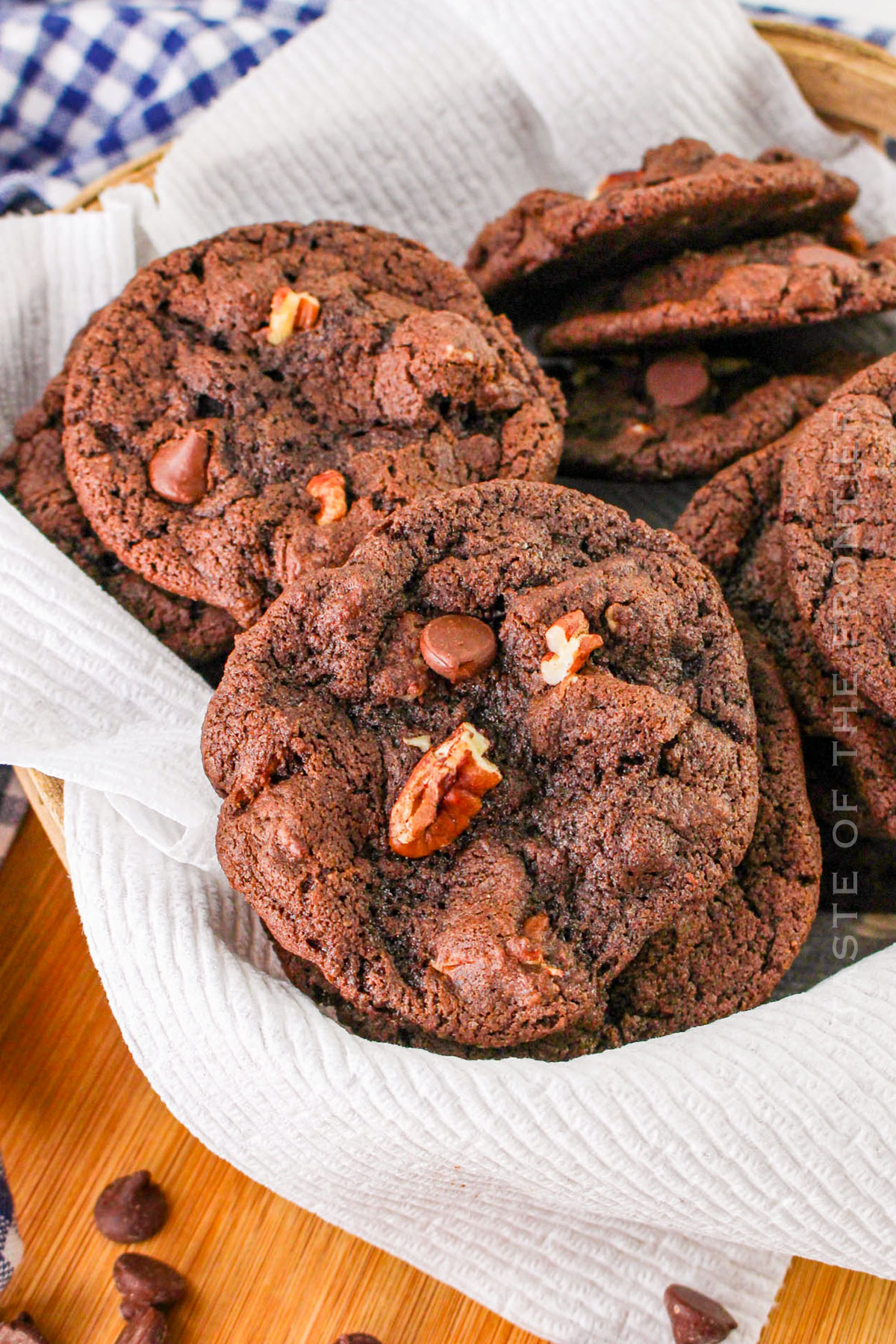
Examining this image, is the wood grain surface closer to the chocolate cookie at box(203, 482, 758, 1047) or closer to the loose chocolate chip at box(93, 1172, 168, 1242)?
the loose chocolate chip at box(93, 1172, 168, 1242)

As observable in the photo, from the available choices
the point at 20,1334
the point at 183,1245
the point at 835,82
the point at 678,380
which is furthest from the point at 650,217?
the point at 20,1334

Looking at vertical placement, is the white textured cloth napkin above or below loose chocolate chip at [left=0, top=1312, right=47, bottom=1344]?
above

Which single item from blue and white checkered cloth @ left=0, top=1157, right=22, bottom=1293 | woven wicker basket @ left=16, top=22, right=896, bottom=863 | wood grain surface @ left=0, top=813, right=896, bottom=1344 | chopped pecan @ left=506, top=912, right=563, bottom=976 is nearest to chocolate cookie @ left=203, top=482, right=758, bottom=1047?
chopped pecan @ left=506, top=912, right=563, bottom=976

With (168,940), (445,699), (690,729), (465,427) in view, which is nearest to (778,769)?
(690,729)

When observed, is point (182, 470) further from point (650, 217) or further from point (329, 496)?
point (650, 217)

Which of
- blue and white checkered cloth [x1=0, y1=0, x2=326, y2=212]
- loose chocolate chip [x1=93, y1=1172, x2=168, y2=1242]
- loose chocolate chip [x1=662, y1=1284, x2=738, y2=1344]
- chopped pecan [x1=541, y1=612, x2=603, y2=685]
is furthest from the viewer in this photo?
blue and white checkered cloth [x1=0, y1=0, x2=326, y2=212]

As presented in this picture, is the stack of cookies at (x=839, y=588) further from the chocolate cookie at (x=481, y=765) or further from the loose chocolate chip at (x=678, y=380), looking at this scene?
the loose chocolate chip at (x=678, y=380)

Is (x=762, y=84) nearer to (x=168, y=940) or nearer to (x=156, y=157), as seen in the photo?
(x=156, y=157)
